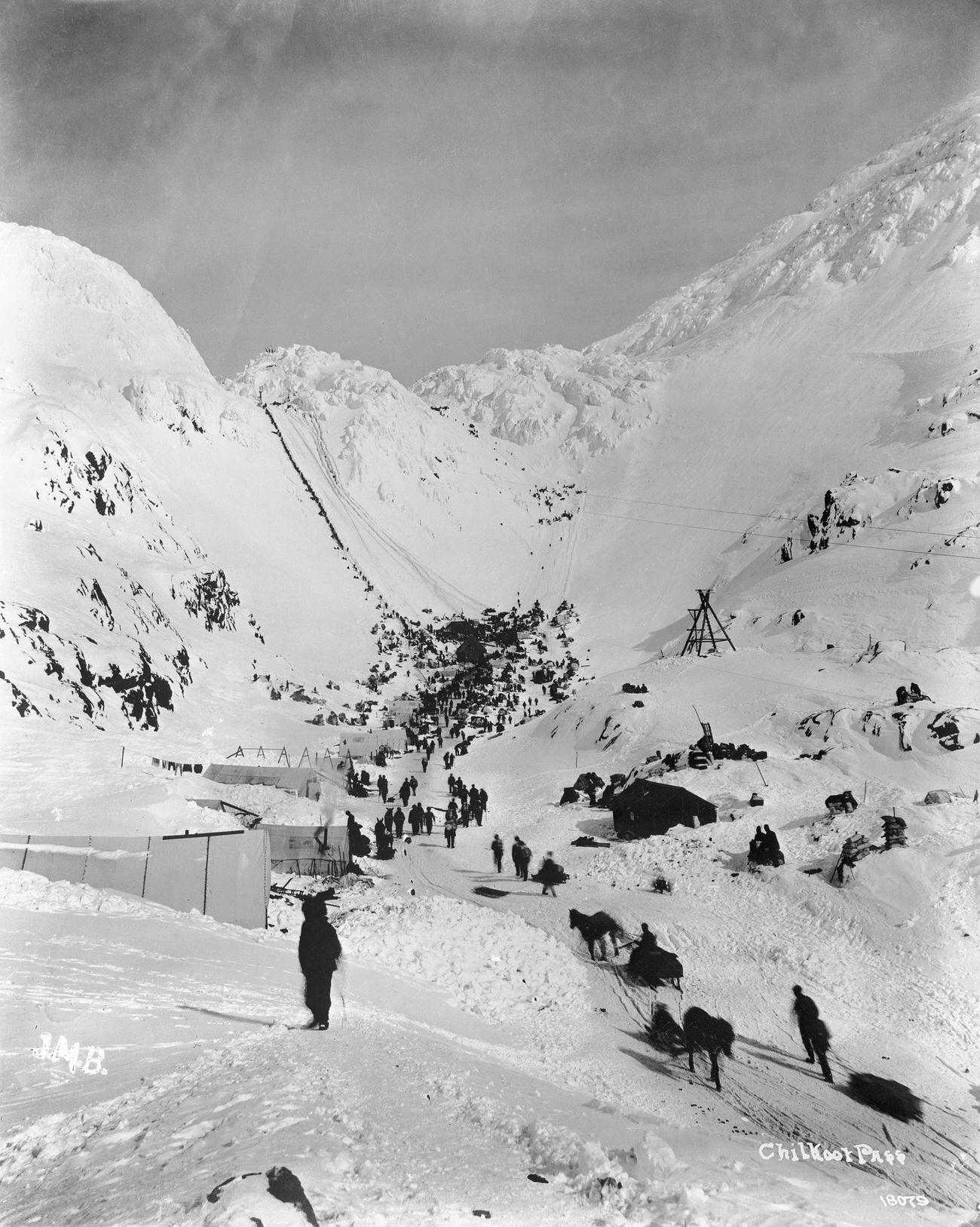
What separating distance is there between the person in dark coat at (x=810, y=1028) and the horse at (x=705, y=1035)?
986 millimetres

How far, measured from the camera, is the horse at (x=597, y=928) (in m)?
12.8

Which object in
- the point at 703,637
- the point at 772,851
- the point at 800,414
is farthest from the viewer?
the point at 800,414

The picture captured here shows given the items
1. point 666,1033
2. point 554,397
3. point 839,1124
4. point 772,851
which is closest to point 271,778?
point 772,851

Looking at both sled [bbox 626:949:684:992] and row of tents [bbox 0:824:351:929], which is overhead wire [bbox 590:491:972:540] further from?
row of tents [bbox 0:824:351:929]

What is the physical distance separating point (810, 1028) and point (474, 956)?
510cm

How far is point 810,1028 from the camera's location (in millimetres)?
9820

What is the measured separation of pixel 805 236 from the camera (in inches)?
5748

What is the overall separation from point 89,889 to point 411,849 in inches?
455

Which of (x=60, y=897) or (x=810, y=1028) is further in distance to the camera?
(x=810, y=1028)

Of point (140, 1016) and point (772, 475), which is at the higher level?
point (772, 475)

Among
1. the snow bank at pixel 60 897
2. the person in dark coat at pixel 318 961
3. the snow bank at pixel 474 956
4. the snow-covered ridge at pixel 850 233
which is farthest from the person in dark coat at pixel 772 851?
the snow-covered ridge at pixel 850 233

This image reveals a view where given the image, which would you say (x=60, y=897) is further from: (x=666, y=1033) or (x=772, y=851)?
(x=772, y=851)

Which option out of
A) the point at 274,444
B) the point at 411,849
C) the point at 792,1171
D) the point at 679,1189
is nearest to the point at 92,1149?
the point at 679,1189

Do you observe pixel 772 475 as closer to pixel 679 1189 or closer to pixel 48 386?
pixel 48 386
